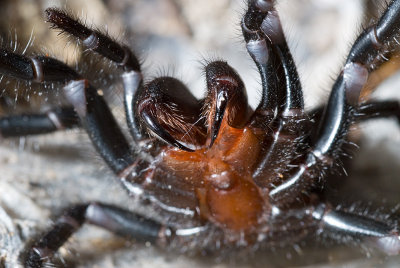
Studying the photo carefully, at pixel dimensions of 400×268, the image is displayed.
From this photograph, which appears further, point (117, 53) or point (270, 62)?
point (117, 53)

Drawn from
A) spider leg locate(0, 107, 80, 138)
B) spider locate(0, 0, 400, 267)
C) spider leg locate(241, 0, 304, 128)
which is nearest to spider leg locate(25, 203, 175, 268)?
spider locate(0, 0, 400, 267)

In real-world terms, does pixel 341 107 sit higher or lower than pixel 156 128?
higher

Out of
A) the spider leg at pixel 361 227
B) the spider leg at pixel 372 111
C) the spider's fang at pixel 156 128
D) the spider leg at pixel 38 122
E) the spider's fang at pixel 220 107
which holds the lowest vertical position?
the spider leg at pixel 38 122

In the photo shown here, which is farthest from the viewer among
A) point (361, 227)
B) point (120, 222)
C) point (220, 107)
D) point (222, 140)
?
point (120, 222)

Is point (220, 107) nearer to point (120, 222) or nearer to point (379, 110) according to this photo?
point (120, 222)

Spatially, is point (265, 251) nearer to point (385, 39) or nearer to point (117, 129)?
point (117, 129)

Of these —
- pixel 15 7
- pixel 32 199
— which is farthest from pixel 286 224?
pixel 15 7

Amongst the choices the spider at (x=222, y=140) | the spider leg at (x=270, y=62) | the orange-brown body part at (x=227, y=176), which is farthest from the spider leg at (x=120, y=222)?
the spider leg at (x=270, y=62)

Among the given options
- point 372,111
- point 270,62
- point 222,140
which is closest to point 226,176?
point 222,140

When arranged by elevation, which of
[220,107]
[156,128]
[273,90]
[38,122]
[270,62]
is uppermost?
[270,62]

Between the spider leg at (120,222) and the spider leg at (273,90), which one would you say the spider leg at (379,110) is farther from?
the spider leg at (120,222)
